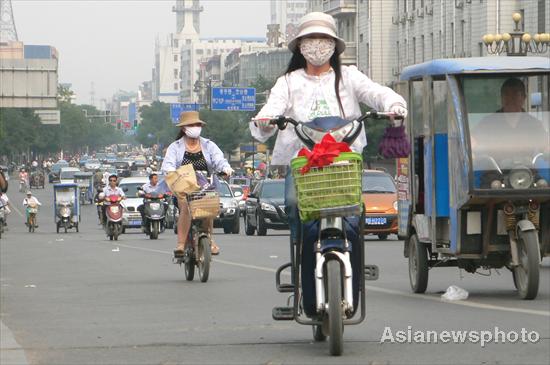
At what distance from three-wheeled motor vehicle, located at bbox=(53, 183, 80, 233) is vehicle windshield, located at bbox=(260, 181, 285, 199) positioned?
12.5m

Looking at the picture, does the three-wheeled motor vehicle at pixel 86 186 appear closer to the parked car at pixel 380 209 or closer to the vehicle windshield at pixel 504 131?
the parked car at pixel 380 209

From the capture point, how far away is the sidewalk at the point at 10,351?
927 centimetres

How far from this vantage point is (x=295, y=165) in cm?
893

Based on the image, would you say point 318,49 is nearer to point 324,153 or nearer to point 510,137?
point 324,153

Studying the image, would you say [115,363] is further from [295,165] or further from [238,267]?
[238,267]

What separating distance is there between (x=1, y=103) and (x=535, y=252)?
198 ft

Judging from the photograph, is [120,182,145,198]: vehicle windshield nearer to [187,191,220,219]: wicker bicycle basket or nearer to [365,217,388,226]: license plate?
[365,217,388,226]: license plate

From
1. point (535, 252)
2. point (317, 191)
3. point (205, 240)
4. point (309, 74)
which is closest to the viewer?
point (317, 191)

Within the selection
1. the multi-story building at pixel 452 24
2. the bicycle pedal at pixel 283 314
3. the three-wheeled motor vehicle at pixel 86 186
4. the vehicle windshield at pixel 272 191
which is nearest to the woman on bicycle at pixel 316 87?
the bicycle pedal at pixel 283 314

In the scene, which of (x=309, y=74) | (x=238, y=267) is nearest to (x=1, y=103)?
(x=238, y=267)

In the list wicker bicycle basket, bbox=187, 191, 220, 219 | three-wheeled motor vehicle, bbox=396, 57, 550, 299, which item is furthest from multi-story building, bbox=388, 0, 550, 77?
three-wheeled motor vehicle, bbox=396, 57, 550, 299

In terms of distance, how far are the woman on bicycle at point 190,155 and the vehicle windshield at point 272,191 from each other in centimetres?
2317

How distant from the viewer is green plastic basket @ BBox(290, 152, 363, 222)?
28.9ft

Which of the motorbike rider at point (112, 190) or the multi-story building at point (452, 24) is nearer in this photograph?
the motorbike rider at point (112, 190)
